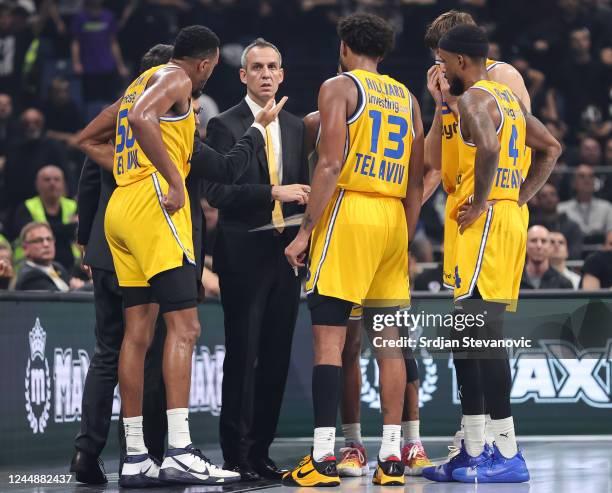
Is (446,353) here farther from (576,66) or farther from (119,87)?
(119,87)

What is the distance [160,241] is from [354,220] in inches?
40.2

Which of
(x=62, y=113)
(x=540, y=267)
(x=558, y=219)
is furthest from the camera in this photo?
(x=62, y=113)

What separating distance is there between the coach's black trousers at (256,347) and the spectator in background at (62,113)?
8888 millimetres

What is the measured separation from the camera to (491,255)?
6.54 m

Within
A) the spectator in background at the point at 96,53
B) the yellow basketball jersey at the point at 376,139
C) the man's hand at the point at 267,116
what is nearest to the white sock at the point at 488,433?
the yellow basketball jersey at the point at 376,139

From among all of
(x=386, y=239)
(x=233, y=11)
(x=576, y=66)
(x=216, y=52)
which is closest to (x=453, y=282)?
(x=386, y=239)

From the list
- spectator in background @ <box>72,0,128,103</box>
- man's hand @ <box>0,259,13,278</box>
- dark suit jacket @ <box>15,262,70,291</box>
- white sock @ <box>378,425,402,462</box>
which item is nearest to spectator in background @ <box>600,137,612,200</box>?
spectator in background @ <box>72,0,128,103</box>

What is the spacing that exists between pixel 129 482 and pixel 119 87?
10.4 metres

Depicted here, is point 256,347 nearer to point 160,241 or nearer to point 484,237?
point 160,241

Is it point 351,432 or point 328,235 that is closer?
point 328,235

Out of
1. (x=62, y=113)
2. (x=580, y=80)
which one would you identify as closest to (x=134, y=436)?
(x=62, y=113)

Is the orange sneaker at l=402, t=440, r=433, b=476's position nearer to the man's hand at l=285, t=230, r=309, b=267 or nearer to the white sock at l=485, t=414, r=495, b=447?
the white sock at l=485, t=414, r=495, b=447

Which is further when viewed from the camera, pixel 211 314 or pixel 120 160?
pixel 211 314

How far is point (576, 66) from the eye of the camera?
15.4 meters
